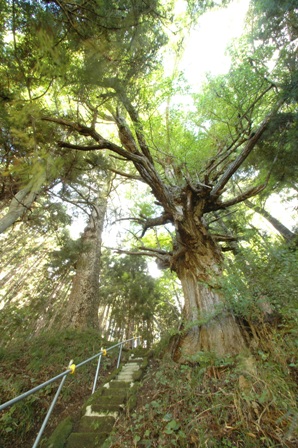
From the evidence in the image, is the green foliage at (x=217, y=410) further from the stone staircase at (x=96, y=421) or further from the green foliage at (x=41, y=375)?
the green foliage at (x=41, y=375)

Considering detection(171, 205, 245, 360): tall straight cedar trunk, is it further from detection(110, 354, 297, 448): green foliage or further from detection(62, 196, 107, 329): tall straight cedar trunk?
detection(62, 196, 107, 329): tall straight cedar trunk

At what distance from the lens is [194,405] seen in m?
2.20

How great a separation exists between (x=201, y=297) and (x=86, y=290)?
4.19 meters

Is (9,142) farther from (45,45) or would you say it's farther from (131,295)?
(131,295)

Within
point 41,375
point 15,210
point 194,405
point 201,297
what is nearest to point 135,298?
point 41,375

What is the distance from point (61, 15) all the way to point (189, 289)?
5.29 meters

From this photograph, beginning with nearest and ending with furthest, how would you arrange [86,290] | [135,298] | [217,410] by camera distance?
[217,410]
[86,290]
[135,298]

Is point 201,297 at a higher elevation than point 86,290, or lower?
lower

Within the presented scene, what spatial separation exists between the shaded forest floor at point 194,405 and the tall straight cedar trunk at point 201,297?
13.4 inches

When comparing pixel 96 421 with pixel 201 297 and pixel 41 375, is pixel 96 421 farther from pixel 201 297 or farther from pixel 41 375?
pixel 201 297

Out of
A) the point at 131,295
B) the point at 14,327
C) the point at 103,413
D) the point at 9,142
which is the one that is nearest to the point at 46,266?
the point at 14,327

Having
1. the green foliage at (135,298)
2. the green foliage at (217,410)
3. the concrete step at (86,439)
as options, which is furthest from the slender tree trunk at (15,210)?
the green foliage at (135,298)

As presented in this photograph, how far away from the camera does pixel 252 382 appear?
210 cm

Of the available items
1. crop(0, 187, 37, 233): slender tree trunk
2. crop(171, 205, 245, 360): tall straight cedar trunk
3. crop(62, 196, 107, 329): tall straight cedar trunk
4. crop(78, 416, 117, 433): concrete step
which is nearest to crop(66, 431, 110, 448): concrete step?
crop(78, 416, 117, 433): concrete step
